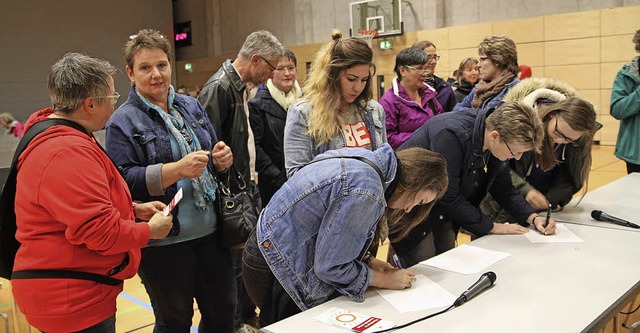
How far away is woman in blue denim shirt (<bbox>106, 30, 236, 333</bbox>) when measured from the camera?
195 cm

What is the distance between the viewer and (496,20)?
9734 mm

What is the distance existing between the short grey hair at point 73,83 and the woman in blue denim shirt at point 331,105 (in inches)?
38.1

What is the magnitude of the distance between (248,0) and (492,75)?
11.6 metres

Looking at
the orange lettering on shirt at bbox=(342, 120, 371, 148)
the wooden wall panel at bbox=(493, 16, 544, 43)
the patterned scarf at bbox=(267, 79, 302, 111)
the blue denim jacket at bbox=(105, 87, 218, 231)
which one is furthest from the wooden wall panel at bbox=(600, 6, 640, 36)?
the blue denim jacket at bbox=(105, 87, 218, 231)

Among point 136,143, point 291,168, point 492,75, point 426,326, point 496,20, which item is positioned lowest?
point 426,326

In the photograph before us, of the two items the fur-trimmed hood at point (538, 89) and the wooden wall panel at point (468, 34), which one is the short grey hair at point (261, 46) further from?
the wooden wall panel at point (468, 34)

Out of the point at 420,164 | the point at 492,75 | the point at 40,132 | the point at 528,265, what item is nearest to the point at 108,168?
the point at 40,132

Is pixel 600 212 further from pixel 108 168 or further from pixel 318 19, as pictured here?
pixel 318 19

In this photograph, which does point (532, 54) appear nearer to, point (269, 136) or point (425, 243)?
point (269, 136)

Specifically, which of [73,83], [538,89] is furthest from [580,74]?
[73,83]

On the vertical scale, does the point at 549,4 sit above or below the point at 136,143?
above

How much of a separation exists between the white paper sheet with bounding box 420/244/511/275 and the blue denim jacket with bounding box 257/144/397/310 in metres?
0.45

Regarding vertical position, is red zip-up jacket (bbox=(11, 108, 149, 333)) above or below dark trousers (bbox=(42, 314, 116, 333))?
above

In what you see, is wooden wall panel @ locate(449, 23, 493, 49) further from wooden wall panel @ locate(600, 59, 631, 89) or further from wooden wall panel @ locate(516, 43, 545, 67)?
wooden wall panel @ locate(600, 59, 631, 89)
